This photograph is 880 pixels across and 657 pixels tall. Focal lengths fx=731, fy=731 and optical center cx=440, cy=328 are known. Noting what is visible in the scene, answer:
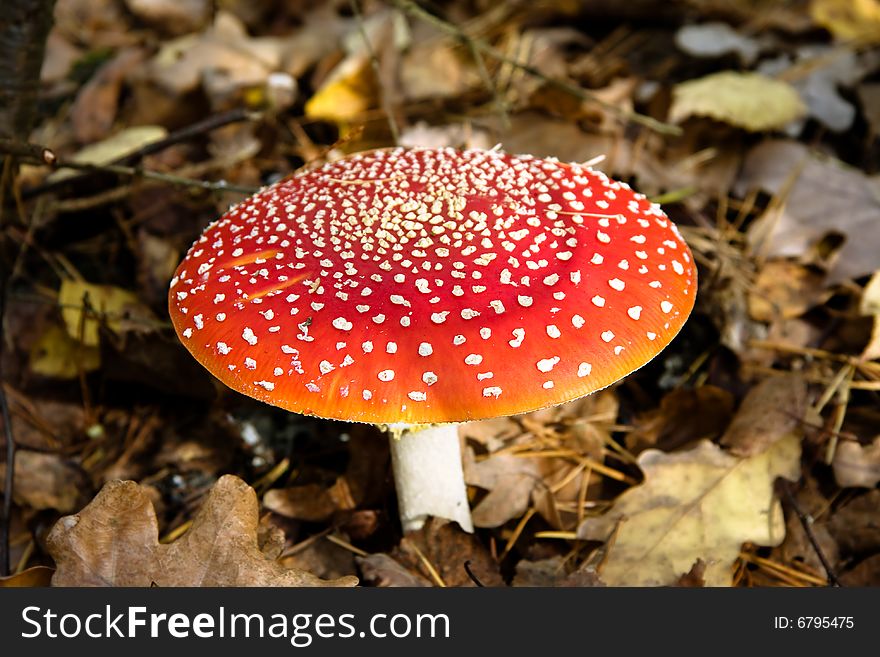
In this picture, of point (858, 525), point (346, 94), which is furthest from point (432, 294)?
point (346, 94)

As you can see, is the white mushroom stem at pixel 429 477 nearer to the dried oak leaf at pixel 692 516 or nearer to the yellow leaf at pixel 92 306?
the dried oak leaf at pixel 692 516

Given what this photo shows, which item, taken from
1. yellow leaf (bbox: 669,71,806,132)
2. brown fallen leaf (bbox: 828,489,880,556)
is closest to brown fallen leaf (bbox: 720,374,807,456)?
brown fallen leaf (bbox: 828,489,880,556)

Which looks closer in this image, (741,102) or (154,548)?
(154,548)

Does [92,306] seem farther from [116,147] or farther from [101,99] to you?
[101,99]

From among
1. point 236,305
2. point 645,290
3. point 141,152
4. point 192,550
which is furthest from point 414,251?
point 141,152

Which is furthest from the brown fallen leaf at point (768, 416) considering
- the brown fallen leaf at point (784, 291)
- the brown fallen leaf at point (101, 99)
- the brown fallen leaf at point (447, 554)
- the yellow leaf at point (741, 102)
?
the brown fallen leaf at point (101, 99)
